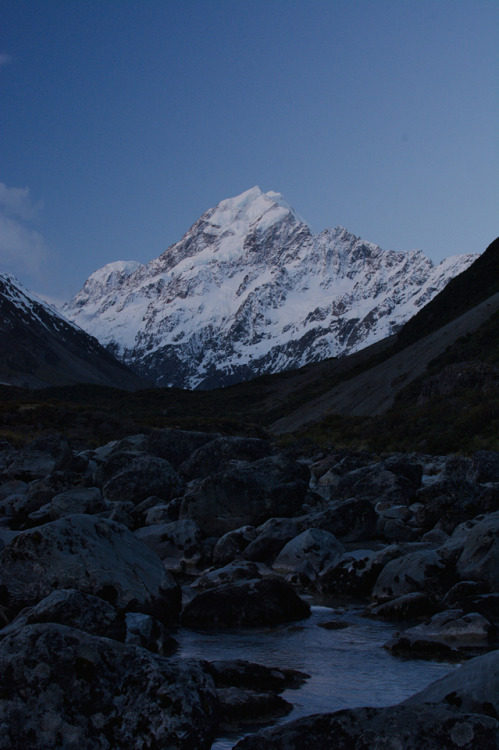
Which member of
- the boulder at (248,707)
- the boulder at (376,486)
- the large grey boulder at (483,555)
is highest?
the boulder at (376,486)

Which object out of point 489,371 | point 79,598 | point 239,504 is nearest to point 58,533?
point 79,598

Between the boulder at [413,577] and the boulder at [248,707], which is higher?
the boulder at [413,577]

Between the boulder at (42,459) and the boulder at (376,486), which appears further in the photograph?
the boulder at (42,459)

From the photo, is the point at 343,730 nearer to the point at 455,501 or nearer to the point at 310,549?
the point at 310,549

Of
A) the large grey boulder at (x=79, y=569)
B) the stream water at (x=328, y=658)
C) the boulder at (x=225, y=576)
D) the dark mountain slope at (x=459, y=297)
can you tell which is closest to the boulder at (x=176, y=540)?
the boulder at (x=225, y=576)

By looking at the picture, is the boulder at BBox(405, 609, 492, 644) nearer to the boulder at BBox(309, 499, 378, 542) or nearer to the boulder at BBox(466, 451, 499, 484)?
the boulder at BBox(309, 499, 378, 542)

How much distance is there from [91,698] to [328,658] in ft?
15.2

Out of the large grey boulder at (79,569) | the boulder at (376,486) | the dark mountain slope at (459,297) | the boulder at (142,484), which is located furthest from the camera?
the dark mountain slope at (459,297)

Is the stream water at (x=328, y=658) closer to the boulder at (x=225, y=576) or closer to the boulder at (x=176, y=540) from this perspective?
the boulder at (x=225, y=576)

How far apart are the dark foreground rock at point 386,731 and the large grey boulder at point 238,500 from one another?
13.6 metres

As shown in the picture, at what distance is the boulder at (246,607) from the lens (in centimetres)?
1128

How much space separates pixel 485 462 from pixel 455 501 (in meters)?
6.36

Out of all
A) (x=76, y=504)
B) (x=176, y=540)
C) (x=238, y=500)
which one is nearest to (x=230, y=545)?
(x=176, y=540)

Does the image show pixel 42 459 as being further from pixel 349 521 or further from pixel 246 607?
pixel 246 607
